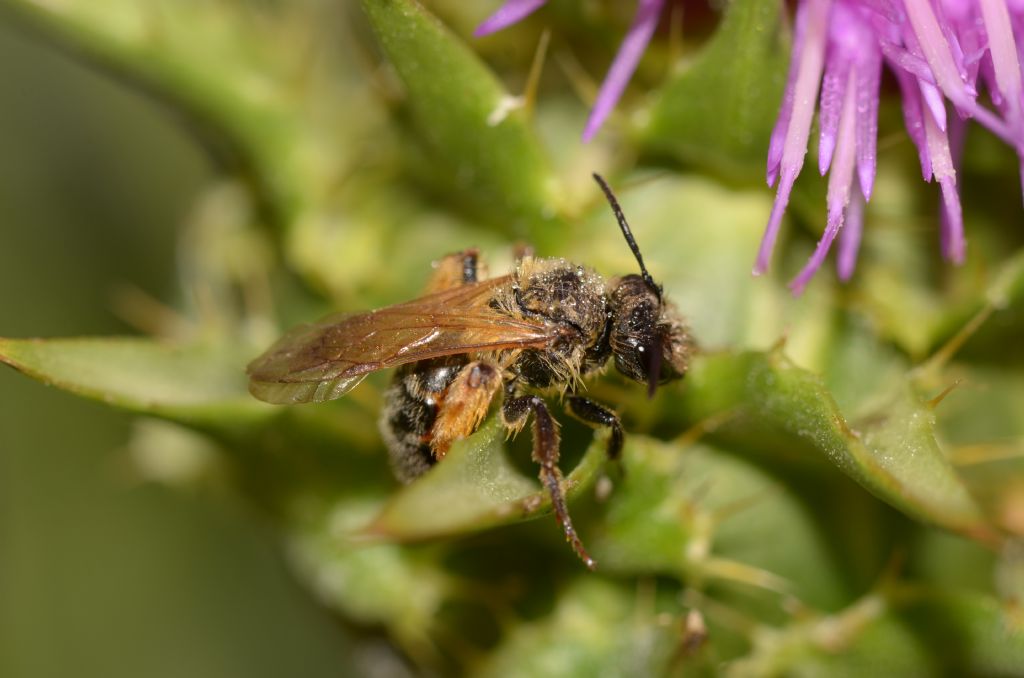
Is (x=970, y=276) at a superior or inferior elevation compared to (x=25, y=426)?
superior

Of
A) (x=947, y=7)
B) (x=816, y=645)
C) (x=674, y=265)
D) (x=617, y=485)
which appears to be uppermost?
(x=947, y=7)

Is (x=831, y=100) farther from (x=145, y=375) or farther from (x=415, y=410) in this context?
(x=145, y=375)

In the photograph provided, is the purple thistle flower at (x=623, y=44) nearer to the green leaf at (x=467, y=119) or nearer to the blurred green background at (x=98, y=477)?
the green leaf at (x=467, y=119)

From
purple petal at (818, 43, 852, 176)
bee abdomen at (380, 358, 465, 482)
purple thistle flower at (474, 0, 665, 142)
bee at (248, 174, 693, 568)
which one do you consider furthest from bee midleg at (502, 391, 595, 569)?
purple petal at (818, 43, 852, 176)

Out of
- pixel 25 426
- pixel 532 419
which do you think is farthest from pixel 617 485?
pixel 25 426

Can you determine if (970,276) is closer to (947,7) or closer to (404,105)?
(947,7)

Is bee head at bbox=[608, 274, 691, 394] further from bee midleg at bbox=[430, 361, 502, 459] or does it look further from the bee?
bee midleg at bbox=[430, 361, 502, 459]
